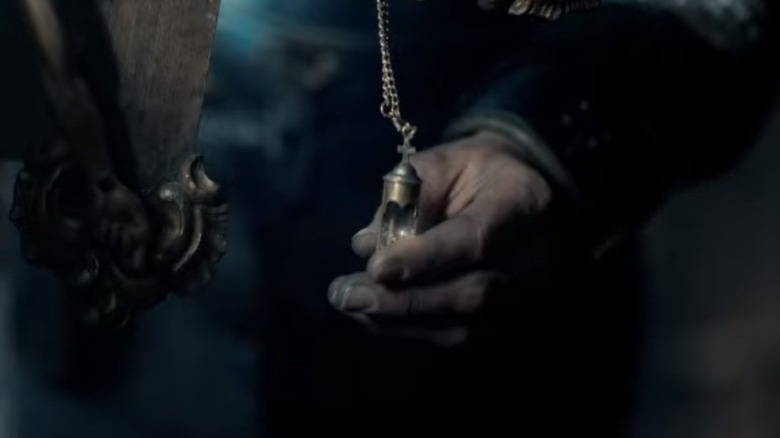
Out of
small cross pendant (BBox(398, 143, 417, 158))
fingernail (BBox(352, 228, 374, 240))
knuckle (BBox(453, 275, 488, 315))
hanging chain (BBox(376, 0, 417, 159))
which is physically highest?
hanging chain (BBox(376, 0, 417, 159))

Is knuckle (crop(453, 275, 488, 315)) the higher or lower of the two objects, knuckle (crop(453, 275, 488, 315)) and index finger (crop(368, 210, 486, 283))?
the lower

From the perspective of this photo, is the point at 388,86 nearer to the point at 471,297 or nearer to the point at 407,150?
the point at 407,150

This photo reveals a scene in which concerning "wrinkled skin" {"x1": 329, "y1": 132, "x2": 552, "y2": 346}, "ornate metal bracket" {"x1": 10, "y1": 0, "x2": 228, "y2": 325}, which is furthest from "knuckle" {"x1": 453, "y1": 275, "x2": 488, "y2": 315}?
"ornate metal bracket" {"x1": 10, "y1": 0, "x2": 228, "y2": 325}

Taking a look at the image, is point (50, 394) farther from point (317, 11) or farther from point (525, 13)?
point (525, 13)

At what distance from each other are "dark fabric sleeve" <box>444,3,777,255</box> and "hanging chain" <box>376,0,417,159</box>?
1.5 inches

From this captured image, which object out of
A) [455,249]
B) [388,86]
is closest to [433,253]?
[455,249]

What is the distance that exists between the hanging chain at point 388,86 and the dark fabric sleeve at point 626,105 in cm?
4

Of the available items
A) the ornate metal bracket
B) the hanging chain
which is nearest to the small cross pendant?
the hanging chain

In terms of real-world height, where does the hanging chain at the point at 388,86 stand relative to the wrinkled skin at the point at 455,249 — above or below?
above

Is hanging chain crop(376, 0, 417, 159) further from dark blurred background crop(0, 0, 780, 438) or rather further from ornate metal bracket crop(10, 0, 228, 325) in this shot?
ornate metal bracket crop(10, 0, 228, 325)

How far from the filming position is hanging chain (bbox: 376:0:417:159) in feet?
2.71

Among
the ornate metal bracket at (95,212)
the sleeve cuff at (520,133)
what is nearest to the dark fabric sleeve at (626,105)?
Result: the sleeve cuff at (520,133)

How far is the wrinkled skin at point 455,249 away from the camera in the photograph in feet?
2.57

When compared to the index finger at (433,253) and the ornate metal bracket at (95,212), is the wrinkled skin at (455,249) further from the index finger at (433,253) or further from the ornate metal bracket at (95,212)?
the ornate metal bracket at (95,212)
